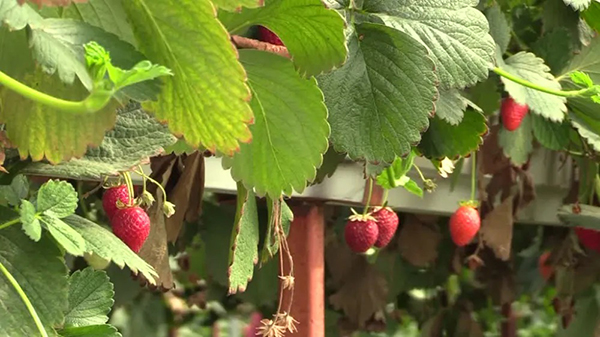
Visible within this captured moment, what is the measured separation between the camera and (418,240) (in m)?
1.41

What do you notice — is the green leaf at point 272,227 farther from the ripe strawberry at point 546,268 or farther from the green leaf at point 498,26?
the ripe strawberry at point 546,268

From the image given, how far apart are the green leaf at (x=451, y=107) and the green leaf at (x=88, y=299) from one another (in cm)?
30

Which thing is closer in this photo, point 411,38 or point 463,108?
point 411,38

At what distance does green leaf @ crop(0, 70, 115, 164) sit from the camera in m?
0.37

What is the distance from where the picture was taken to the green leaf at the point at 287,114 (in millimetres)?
479

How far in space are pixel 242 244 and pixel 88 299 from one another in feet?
0.42

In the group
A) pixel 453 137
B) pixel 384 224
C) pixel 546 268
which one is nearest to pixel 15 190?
pixel 453 137

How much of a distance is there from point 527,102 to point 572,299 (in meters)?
0.64

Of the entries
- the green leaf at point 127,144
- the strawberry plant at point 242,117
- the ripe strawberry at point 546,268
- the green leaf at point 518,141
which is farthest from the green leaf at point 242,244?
the ripe strawberry at point 546,268

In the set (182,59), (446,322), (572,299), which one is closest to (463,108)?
(182,59)

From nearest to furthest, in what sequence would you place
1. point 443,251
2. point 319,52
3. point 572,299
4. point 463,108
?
point 319,52 → point 463,108 → point 572,299 → point 443,251

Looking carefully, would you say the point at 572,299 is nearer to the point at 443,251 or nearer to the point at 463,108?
the point at 443,251

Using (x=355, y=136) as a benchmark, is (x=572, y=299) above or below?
below

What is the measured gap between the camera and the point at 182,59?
35 centimetres
